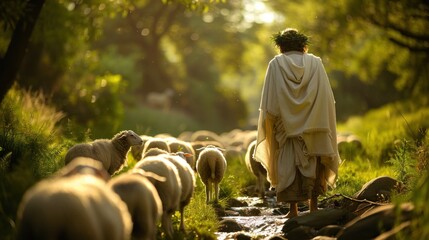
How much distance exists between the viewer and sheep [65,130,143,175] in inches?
390

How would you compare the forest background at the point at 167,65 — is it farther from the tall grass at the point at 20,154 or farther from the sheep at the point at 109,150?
the sheep at the point at 109,150

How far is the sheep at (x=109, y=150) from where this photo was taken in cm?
990

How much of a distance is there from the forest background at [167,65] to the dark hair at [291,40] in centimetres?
175

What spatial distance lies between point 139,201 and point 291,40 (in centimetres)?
485

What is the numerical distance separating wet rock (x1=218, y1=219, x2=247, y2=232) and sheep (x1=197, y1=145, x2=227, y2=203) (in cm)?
182

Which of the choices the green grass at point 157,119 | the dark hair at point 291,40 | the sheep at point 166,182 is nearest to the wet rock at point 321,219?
the sheep at point 166,182

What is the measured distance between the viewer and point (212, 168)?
1118 cm

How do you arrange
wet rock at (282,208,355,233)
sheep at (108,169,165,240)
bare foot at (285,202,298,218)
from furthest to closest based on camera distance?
bare foot at (285,202,298,218), wet rock at (282,208,355,233), sheep at (108,169,165,240)

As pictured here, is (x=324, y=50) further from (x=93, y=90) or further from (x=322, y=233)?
(x=322, y=233)

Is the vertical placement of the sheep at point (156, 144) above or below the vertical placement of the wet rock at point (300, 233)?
above

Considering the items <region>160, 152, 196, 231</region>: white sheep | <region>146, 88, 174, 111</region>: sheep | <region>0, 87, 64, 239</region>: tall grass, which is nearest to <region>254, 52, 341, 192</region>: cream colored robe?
<region>160, 152, 196, 231</region>: white sheep

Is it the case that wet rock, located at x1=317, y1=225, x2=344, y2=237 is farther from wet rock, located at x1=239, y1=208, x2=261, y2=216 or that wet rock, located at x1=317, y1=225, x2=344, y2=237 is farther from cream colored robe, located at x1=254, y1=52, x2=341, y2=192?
wet rock, located at x1=239, y1=208, x2=261, y2=216

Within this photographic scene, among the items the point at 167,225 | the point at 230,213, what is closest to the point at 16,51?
the point at 230,213

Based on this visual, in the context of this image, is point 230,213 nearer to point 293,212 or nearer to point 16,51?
point 293,212
